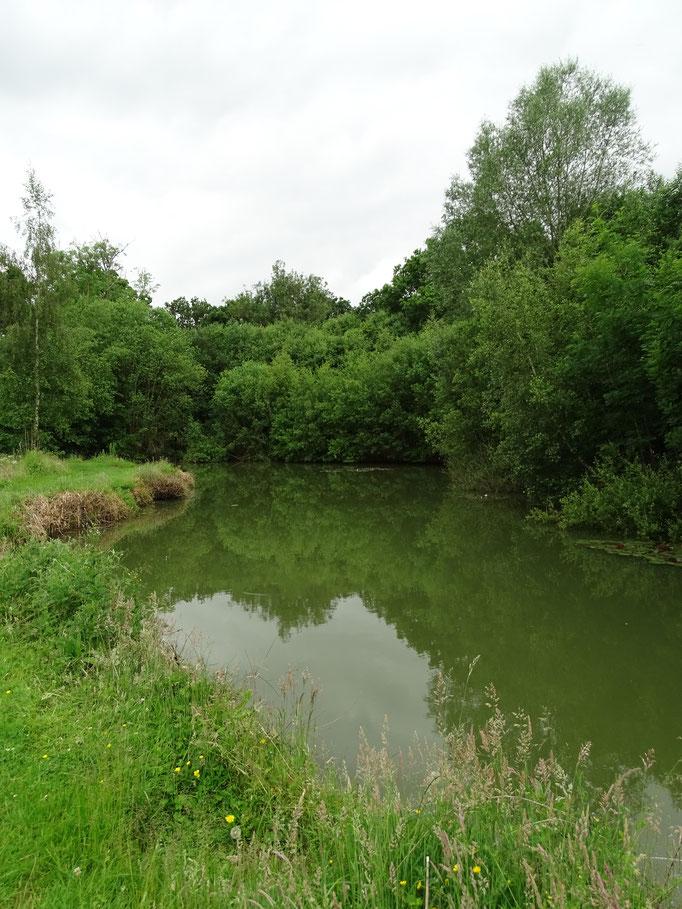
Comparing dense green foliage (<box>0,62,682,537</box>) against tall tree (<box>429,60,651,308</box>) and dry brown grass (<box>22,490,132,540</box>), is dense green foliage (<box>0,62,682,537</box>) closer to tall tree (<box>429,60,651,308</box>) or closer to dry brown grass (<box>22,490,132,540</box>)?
tall tree (<box>429,60,651,308</box>)

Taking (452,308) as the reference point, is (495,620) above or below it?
below

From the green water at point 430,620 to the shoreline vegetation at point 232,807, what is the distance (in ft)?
2.37

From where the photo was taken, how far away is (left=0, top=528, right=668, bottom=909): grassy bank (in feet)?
8.80

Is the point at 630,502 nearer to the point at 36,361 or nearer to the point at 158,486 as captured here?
the point at 158,486

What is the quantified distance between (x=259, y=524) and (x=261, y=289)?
2134 inches

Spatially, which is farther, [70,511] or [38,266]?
[38,266]

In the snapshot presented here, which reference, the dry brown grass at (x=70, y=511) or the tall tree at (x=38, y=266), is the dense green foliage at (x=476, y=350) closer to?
the tall tree at (x=38, y=266)

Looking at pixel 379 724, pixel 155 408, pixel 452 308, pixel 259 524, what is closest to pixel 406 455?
pixel 452 308

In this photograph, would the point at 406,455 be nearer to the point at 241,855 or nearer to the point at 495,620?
the point at 495,620

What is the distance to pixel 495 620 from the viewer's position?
895cm

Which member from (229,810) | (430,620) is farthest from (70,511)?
(229,810)

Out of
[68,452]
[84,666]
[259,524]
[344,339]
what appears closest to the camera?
[84,666]

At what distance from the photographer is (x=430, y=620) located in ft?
30.0

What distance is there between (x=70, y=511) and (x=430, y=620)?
10300mm
